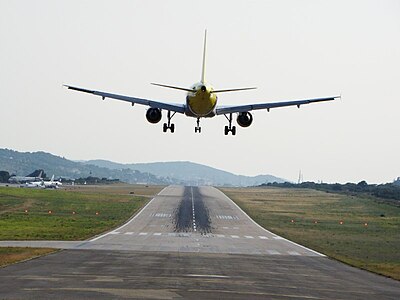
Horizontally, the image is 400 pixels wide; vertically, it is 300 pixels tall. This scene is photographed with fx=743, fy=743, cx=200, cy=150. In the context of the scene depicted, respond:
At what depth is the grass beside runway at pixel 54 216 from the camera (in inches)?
3292

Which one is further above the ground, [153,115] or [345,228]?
[153,115]

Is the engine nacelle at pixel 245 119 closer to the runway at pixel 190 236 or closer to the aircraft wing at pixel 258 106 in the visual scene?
the aircraft wing at pixel 258 106

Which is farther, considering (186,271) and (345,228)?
(345,228)

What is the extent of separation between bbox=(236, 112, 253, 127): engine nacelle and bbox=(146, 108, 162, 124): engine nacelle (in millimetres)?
6277

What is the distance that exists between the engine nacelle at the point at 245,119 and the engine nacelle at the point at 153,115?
6.28 meters

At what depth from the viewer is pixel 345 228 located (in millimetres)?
108000

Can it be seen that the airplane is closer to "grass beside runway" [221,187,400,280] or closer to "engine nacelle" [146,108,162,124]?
"engine nacelle" [146,108,162,124]

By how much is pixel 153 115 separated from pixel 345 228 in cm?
5922

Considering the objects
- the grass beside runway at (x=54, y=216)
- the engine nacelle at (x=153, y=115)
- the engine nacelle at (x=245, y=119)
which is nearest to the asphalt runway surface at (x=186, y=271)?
the grass beside runway at (x=54, y=216)

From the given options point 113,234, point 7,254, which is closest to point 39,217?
point 113,234

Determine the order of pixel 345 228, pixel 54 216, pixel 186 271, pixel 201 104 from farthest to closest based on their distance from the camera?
pixel 54 216
pixel 345 228
pixel 201 104
pixel 186 271

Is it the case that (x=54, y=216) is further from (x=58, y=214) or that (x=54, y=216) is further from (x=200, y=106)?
(x=200, y=106)

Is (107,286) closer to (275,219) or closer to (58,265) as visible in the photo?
(58,265)

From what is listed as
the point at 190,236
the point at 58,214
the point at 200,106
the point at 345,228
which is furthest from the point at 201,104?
the point at 58,214
